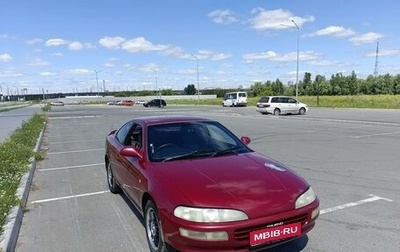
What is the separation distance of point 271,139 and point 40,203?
9238 mm

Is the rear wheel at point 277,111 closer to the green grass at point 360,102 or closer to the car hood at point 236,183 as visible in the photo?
the green grass at point 360,102

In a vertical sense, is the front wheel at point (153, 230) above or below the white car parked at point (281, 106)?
above

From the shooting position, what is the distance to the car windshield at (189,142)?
4.48 m

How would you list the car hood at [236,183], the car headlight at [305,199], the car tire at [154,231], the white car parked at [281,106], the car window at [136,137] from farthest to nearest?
the white car parked at [281,106] < the car window at [136,137] < the car tire at [154,231] < the car headlight at [305,199] < the car hood at [236,183]

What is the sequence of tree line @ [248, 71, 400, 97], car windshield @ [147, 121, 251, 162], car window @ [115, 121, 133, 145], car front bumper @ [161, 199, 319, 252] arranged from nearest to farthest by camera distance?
1. car front bumper @ [161, 199, 319, 252]
2. car windshield @ [147, 121, 251, 162]
3. car window @ [115, 121, 133, 145]
4. tree line @ [248, 71, 400, 97]

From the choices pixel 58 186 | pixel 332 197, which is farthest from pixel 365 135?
pixel 58 186

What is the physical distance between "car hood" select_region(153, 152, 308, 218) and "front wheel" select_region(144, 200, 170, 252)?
0.36 metres

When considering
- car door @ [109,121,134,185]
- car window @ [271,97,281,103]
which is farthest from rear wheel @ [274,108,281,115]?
car door @ [109,121,134,185]

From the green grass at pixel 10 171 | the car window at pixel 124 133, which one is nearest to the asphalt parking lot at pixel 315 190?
the green grass at pixel 10 171

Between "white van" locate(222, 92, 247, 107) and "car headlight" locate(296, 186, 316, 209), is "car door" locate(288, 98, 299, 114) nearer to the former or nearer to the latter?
"white van" locate(222, 92, 247, 107)

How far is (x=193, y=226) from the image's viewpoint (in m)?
3.21

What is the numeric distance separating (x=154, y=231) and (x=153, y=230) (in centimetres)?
3

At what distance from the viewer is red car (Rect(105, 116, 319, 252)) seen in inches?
128

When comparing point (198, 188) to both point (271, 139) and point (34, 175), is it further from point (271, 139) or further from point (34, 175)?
point (271, 139)
